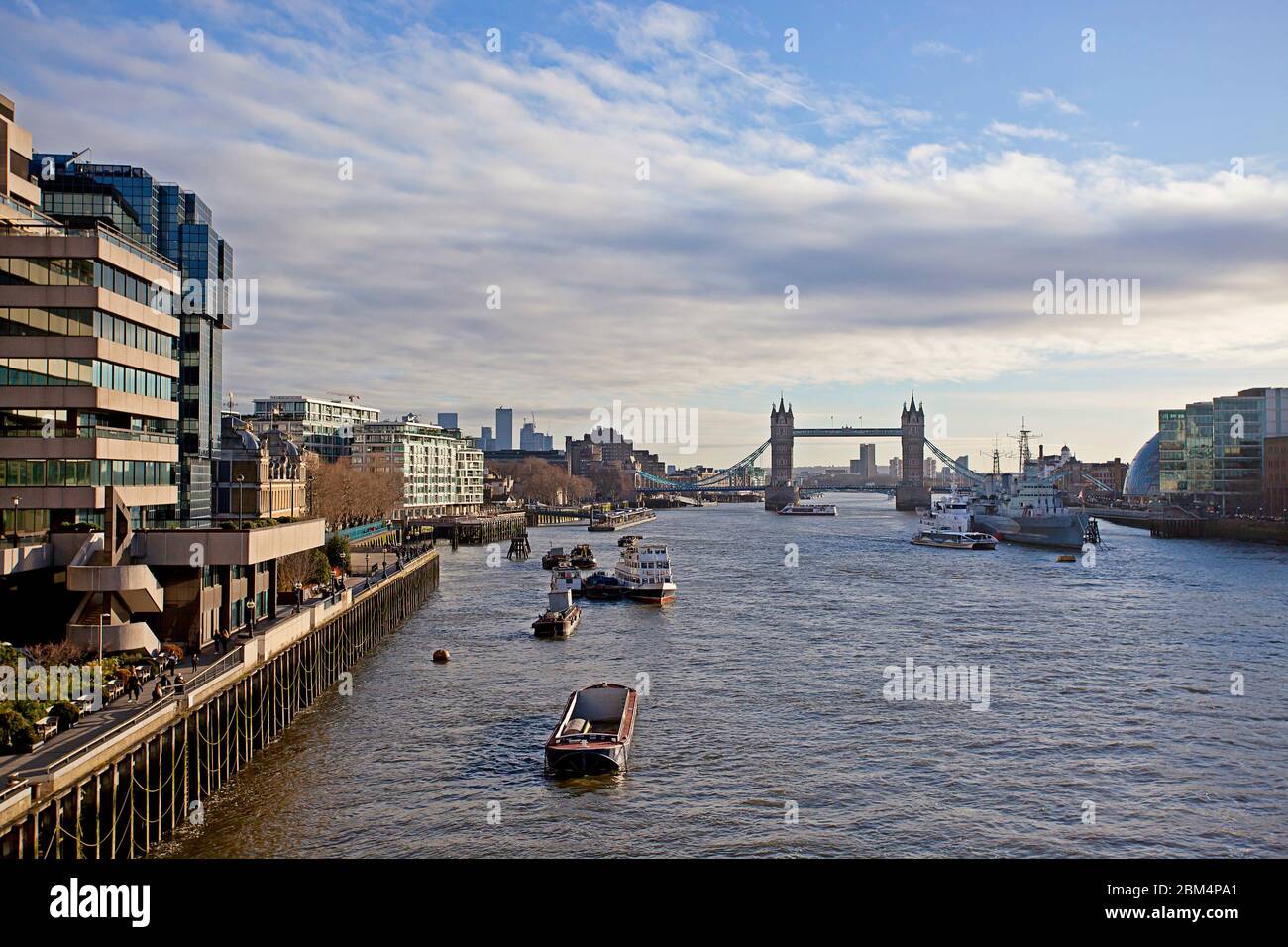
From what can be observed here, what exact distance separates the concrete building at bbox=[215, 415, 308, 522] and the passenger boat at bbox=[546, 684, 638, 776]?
19216mm

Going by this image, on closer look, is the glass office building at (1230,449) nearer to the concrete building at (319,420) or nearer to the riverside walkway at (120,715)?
the concrete building at (319,420)

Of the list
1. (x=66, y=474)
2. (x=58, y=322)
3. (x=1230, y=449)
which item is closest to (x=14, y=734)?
(x=66, y=474)

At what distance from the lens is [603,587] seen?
213 feet

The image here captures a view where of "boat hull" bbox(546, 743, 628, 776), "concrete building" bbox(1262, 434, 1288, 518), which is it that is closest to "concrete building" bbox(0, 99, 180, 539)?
"boat hull" bbox(546, 743, 628, 776)

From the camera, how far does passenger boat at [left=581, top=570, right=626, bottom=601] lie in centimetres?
6391

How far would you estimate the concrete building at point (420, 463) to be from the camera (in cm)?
14262

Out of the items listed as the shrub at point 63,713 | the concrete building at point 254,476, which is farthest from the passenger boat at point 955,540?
the shrub at point 63,713

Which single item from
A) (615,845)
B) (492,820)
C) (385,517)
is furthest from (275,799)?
(385,517)

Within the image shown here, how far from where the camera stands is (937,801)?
76.6 feet

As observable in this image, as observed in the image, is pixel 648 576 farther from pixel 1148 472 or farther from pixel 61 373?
pixel 1148 472

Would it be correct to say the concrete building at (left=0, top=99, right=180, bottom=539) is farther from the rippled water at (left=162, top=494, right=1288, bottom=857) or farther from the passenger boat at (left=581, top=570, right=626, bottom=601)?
the passenger boat at (left=581, top=570, right=626, bottom=601)

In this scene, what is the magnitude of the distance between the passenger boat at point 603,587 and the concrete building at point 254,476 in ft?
60.3

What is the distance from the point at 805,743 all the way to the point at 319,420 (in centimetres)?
15324

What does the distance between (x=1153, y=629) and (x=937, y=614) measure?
33.1ft
